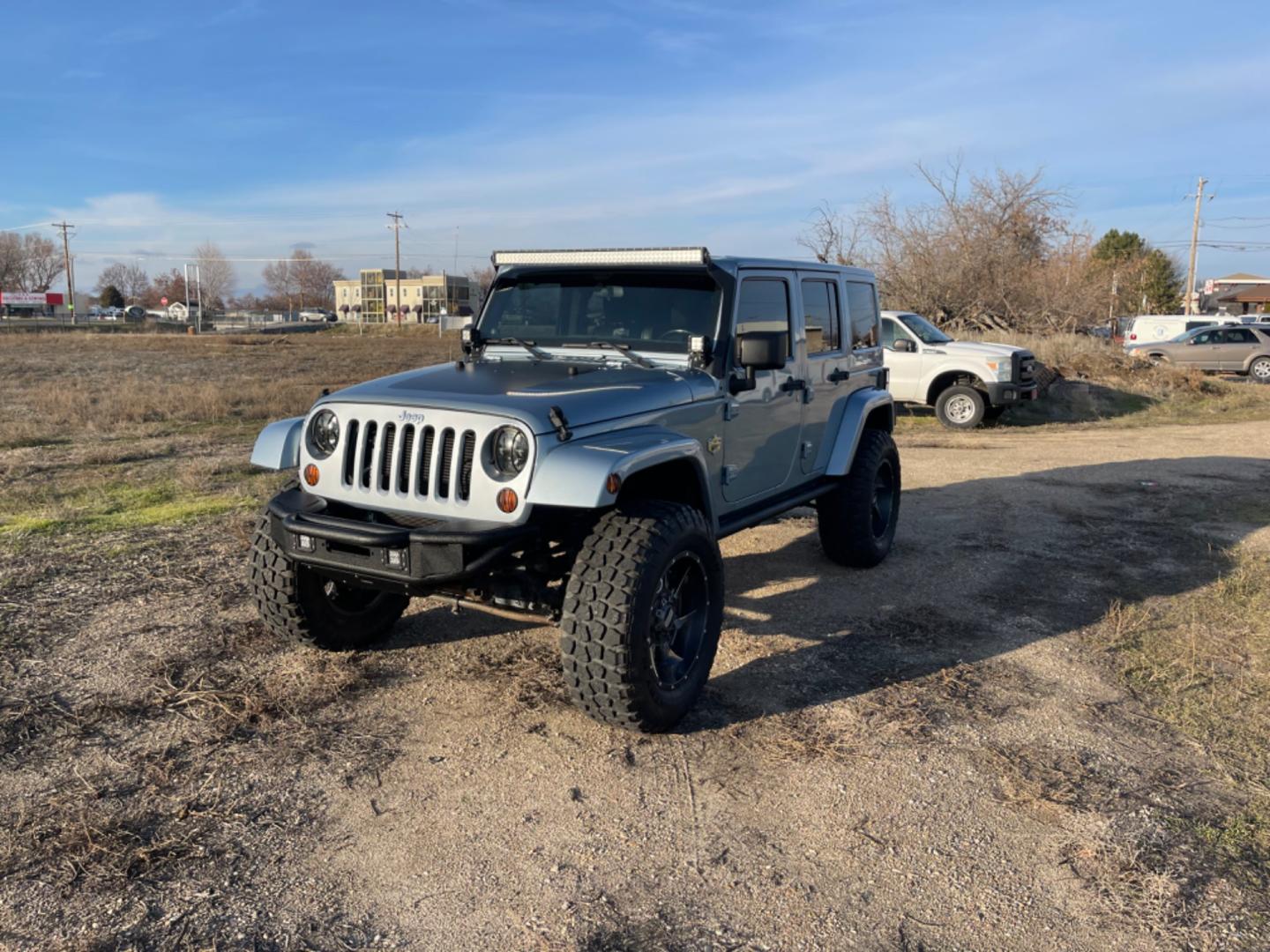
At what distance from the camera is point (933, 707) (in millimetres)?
4414

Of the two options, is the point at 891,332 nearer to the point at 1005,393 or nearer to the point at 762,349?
the point at 1005,393

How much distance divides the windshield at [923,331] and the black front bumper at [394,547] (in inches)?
502

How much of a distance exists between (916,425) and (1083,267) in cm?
1585

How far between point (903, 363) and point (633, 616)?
12.6 meters

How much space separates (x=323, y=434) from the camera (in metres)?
4.36

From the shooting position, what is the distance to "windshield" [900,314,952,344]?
15398 millimetres

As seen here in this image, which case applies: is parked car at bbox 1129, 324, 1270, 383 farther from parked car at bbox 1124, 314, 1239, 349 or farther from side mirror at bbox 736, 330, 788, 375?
side mirror at bbox 736, 330, 788, 375

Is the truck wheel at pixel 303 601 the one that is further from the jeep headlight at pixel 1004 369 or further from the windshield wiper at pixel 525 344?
the jeep headlight at pixel 1004 369

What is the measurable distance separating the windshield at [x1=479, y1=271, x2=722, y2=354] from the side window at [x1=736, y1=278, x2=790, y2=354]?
0.20m

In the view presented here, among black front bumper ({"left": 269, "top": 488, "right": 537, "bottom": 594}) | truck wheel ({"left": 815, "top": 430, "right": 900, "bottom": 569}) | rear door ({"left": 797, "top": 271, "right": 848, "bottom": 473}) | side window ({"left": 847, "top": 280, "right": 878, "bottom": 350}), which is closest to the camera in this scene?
black front bumper ({"left": 269, "top": 488, "right": 537, "bottom": 594})

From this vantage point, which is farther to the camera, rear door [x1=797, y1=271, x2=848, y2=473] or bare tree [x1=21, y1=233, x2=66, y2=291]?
bare tree [x1=21, y1=233, x2=66, y2=291]

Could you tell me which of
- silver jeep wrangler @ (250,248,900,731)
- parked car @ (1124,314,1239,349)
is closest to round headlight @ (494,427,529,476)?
silver jeep wrangler @ (250,248,900,731)

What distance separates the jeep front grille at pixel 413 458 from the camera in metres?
3.88

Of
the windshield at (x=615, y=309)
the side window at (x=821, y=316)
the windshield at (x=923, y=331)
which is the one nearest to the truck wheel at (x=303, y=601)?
the windshield at (x=615, y=309)
